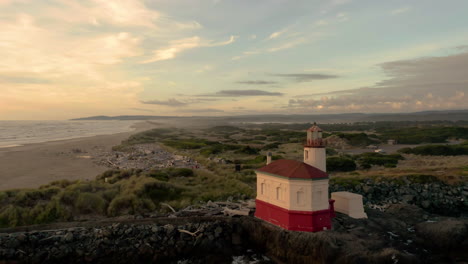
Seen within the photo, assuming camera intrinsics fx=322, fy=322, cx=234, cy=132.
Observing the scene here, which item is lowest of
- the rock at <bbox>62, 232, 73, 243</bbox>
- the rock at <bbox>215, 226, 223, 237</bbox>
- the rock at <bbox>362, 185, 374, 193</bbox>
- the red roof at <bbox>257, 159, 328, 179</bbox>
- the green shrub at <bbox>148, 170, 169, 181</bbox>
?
the rock at <bbox>362, 185, 374, 193</bbox>

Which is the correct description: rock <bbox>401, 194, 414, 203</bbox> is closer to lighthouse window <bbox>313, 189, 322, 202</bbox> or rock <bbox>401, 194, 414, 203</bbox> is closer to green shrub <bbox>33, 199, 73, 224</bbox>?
lighthouse window <bbox>313, 189, 322, 202</bbox>

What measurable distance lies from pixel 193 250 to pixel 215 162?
26.0m

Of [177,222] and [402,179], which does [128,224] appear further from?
[402,179]

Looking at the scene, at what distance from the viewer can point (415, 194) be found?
25844 mm

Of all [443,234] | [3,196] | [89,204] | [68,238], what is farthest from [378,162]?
[3,196]

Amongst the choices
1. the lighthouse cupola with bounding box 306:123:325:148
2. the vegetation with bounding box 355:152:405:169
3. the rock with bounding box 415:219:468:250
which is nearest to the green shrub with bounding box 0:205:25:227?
the lighthouse cupola with bounding box 306:123:325:148

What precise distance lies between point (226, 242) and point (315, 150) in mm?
6856

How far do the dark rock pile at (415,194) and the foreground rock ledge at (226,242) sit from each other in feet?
22.4

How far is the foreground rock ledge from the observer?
14.6 m

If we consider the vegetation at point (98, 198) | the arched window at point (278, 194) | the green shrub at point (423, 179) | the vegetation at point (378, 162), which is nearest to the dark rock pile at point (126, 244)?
the arched window at point (278, 194)

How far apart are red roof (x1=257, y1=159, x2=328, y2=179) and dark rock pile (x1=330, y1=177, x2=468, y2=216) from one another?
32.4 feet

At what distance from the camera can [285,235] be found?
15.6 m

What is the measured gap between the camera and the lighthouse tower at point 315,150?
17.6 metres

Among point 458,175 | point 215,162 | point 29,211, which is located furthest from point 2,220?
point 458,175
